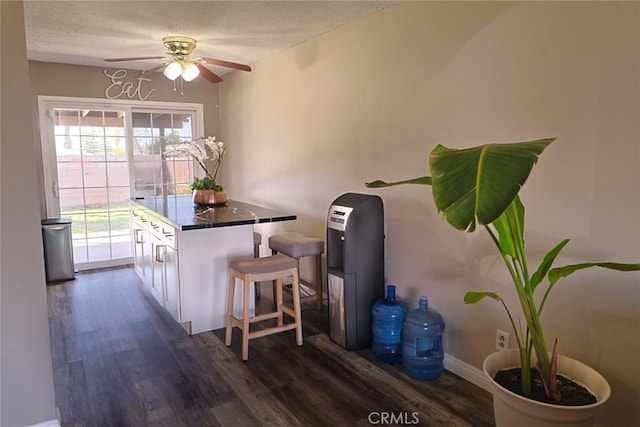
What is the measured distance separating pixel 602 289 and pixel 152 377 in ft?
8.02

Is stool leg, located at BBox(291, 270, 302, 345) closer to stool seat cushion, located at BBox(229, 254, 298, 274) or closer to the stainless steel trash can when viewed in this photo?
stool seat cushion, located at BBox(229, 254, 298, 274)

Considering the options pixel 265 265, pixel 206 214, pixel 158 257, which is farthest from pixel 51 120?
pixel 265 265

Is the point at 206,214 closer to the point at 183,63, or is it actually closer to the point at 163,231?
the point at 163,231

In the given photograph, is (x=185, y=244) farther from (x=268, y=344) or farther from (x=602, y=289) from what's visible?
(x=602, y=289)

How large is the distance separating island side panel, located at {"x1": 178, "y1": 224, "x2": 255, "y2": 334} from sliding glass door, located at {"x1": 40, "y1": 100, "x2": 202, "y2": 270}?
8.45ft

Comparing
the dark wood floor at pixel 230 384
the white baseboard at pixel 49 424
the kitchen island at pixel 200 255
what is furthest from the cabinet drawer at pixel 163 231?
the white baseboard at pixel 49 424

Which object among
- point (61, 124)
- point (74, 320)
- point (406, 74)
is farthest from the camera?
point (61, 124)

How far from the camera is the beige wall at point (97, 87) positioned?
4676 millimetres

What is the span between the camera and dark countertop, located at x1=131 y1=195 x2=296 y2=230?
9.82 ft

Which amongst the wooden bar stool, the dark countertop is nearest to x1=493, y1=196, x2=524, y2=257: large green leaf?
the dark countertop

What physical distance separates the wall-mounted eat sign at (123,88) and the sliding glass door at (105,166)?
0.14m

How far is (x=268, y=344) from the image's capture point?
310 cm

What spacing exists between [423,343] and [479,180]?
5.61 ft

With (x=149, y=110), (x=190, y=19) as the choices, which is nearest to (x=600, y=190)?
(x=190, y=19)
